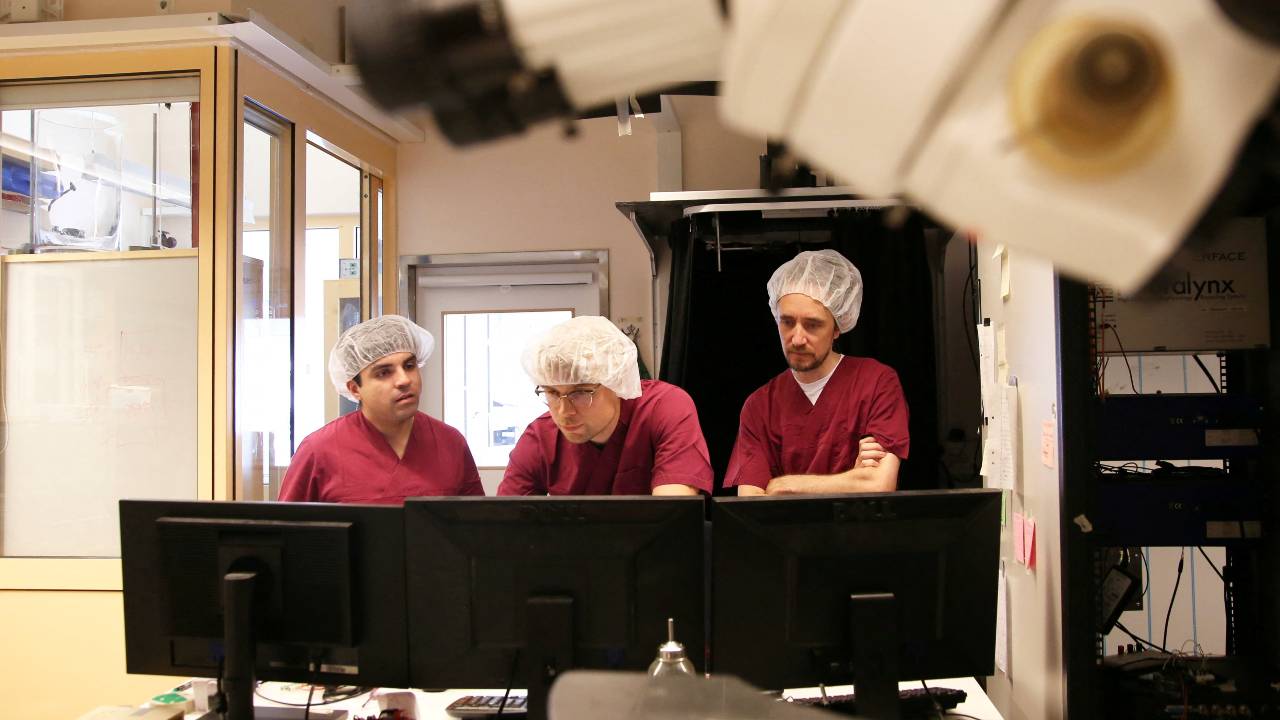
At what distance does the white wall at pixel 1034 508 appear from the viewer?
1764mm

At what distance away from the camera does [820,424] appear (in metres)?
2.38

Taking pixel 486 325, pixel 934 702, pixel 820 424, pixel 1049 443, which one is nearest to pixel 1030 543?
pixel 1049 443

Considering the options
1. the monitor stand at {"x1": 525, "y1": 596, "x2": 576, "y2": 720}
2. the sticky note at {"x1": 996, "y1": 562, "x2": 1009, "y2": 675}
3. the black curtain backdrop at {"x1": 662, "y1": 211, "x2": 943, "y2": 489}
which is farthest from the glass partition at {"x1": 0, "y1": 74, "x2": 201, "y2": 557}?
the sticky note at {"x1": 996, "y1": 562, "x2": 1009, "y2": 675}

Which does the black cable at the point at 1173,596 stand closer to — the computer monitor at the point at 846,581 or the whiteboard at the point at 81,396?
the computer monitor at the point at 846,581

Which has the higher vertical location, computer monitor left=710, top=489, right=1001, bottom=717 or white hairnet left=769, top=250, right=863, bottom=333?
white hairnet left=769, top=250, right=863, bottom=333

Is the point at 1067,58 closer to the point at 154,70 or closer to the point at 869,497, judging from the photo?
the point at 869,497

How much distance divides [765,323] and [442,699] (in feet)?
5.81

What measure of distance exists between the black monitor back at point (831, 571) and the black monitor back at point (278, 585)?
57 centimetres

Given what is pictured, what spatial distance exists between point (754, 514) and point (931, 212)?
1.07 m

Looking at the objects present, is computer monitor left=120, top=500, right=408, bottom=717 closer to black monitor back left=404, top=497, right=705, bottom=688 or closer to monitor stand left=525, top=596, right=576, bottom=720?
black monitor back left=404, top=497, right=705, bottom=688

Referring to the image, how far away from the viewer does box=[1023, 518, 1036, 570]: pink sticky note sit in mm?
1920

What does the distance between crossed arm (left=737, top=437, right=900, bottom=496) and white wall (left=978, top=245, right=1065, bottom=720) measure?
306mm

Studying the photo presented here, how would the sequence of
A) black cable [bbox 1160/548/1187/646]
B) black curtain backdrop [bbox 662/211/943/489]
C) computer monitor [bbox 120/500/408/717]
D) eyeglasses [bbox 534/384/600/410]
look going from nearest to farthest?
computer monitor [bbox 120/500/408/717] → eyeglasses [bbox 534/384/600/410] → black cable [bbox 1160/548/1187/646] → black curtain backdrop [bbox 662/211/943/489]

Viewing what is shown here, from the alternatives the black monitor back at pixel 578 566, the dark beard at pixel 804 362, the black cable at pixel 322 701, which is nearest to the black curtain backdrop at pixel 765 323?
the dark beard at pixel 804 362
